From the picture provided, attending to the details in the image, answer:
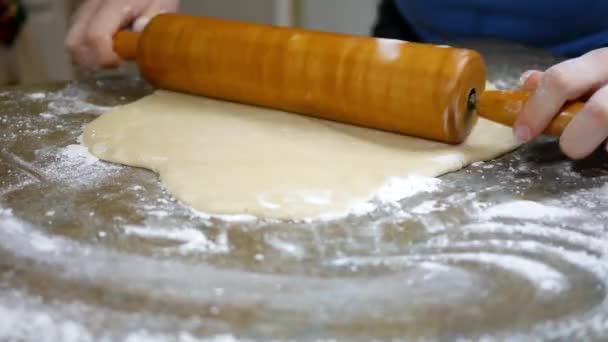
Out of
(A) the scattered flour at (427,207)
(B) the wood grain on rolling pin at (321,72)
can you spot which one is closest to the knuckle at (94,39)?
(B) the wood grain on rolling pin at (321,72)

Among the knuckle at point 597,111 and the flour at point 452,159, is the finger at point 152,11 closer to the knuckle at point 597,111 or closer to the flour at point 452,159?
the flour at point 452,159

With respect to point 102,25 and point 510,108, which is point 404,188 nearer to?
point 510,108

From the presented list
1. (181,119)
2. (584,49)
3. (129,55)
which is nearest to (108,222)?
(181,119)

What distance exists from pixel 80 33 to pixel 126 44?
0.15 m

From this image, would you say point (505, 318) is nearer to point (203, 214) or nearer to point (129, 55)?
point (203, 214)

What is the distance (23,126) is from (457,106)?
0.73 m

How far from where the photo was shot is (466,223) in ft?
2.74

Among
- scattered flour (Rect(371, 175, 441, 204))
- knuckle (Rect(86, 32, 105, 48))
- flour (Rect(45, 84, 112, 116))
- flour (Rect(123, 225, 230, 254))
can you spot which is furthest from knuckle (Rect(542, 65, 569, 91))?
knuckle (Rect(86, 32, 105, 48))

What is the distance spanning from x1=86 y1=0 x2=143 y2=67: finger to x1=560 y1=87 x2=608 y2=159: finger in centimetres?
91

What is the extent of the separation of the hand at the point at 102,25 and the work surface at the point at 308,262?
46 cm

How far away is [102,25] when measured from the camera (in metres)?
1.42

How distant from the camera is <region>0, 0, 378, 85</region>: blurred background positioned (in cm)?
276

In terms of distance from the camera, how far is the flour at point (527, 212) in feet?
2.79

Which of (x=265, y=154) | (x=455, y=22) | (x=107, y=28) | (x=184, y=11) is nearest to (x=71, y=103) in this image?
(x=107, y=28)
